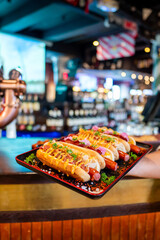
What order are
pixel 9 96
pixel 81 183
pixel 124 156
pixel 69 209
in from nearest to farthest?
pixel 81 183, pixel 124 156, pixel 69 209, pixel 9 96

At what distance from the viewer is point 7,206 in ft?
5.66

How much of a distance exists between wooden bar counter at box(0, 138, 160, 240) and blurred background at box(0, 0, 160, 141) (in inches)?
86.1

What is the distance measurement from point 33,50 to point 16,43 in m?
0.60

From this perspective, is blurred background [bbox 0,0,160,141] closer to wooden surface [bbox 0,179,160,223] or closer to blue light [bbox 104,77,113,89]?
wooden surface [bbox 0,179,160,223]

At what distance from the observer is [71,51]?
8891 millimetres

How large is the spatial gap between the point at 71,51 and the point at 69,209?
313 inches

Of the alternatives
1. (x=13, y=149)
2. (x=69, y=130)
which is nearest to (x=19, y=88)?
(x=13, y=149)

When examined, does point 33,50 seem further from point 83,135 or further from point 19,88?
point 83,135

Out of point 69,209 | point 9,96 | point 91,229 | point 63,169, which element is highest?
point 9,96

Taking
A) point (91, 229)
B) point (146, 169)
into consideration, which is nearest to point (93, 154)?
point (146, 169)

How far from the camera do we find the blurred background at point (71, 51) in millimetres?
5027

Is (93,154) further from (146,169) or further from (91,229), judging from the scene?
(91,229)

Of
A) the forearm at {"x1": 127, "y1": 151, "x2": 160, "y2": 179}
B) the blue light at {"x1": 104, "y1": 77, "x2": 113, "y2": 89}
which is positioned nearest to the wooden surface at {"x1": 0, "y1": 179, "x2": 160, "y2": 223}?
the forearm at {"x1": 127, "y1": 151, "x2": 160, "y2": 179}

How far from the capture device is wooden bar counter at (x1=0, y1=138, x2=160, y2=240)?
172 centimetres
